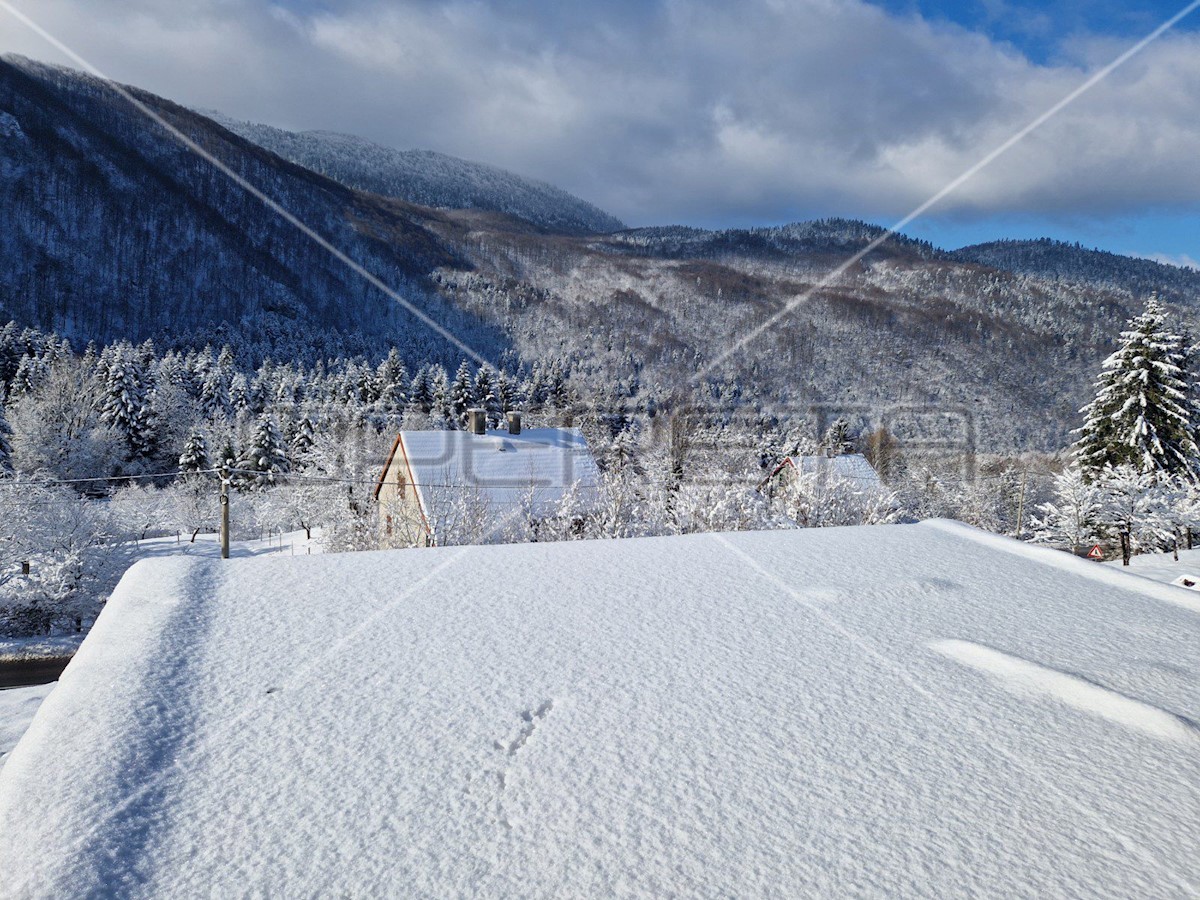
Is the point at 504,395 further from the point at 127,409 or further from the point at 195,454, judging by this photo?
the point at 127,409

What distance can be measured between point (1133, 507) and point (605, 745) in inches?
986

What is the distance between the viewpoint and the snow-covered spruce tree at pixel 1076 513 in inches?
872

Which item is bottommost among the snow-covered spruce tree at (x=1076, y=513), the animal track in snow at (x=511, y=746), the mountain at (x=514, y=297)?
the snow-covered spruce tree at (x=1076, y=513)

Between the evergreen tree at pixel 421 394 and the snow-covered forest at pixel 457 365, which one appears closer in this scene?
the snow-covered forest at pixel 457 365

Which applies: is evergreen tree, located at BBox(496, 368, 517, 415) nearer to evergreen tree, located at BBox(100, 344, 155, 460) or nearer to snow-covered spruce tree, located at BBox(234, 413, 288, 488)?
snow-covered spruce tree, located at BBox(234, 413, 288, 488)

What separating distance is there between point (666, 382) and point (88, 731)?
109226 millimetres

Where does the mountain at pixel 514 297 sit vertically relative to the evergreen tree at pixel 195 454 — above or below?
above

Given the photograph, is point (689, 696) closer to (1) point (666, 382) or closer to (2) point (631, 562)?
(2) point (631, 562)

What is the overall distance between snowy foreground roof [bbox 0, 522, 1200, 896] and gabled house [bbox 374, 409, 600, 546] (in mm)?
13476

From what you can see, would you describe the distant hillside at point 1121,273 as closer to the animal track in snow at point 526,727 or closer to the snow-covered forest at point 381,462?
the snow-covered forest at point 381,462

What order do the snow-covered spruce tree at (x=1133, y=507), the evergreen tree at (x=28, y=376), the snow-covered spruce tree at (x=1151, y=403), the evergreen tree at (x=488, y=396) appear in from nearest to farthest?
the snow-covered spruce tree at (x=1133, y=507)
the snow-covered spruce tree at (x=1151, y=403)
the evergreen tree at (x=28, y=376)
the evergreen tree at (x=488, y=396)

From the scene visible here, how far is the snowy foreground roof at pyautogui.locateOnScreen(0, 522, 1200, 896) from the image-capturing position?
6.01ft

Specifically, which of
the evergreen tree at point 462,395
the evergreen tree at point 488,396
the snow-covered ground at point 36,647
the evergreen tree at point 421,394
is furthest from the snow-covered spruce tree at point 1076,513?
the evergreen tree at point 421,394

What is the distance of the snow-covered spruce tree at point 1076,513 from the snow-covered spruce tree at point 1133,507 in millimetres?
373
